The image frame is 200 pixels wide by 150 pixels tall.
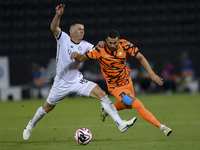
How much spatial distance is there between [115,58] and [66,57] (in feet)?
3.03

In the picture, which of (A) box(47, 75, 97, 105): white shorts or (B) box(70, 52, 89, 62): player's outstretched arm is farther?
(A) box(47, 75, 97, 105): white shorts

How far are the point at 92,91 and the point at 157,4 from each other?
14.5 meters

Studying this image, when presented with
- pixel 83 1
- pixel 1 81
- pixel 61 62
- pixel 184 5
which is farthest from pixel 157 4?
pixel 61 62

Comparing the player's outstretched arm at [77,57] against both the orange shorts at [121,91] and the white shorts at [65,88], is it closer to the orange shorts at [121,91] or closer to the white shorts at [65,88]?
the white shorts at [65,88]

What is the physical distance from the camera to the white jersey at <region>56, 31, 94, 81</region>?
6.04 meters

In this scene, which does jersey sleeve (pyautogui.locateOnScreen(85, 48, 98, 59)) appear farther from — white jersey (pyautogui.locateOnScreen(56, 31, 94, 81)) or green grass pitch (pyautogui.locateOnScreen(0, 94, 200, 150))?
green grass pitch (pyautogui.locateOnScreen(0, 94, 200, 150))

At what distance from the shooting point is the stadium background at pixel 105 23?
1784 cm

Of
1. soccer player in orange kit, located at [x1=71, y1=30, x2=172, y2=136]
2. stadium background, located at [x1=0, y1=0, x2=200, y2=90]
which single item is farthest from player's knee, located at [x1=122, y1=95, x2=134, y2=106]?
stadium background, located at [x1=0, y1=0, x2=200, y2=90]

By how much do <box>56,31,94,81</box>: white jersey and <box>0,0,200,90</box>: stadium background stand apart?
37.4ft

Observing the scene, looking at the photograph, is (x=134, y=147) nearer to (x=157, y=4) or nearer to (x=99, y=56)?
(x=99, y=56)

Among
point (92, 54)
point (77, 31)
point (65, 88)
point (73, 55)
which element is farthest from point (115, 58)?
point (65, 88)

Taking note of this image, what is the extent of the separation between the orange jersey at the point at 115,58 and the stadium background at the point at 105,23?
11.5 metres

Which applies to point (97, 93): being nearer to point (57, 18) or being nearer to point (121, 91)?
point (121, 91)

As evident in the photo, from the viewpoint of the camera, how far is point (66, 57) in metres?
6.07
